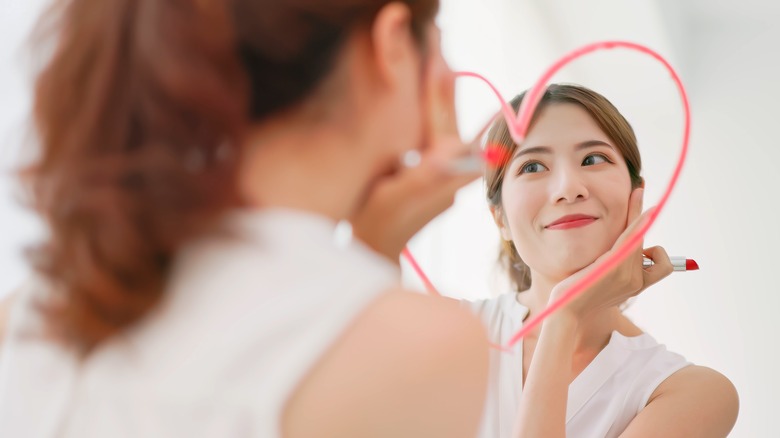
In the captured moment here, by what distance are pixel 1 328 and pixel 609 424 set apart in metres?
0.78

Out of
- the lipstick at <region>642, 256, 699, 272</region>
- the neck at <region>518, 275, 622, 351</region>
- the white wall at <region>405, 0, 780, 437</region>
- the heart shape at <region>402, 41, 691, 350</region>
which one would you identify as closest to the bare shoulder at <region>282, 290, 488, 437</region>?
the heart shape at <region>402, 41, 691, 350</region>

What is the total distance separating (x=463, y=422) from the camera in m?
0.46

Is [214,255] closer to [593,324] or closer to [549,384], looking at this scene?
[549,384]

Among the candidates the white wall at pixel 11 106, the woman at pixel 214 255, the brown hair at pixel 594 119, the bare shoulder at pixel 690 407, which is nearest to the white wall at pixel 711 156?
the brown hair at pixel 594 119

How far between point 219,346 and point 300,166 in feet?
0.42

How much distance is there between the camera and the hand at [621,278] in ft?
3.26

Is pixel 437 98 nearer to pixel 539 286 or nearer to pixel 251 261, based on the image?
pixel 251 261

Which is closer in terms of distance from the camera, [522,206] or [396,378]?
[396,378]

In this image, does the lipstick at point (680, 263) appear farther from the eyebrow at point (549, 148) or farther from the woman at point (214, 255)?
the woman at point (214, 255)

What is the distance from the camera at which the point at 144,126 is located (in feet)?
1.52

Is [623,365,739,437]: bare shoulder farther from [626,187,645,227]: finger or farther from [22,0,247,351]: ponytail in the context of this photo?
[22,0,247,351]: ponytail

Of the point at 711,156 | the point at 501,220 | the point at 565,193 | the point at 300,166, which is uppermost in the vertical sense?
the point at 300,166

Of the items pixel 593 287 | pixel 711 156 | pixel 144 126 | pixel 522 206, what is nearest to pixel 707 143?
pixel 711 156

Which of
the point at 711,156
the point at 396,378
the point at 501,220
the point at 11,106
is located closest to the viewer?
the point at 396,378
